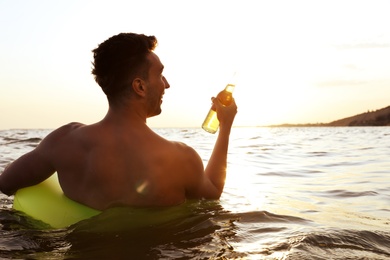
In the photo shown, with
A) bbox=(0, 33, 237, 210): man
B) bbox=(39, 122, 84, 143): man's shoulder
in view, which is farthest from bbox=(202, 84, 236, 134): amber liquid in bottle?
bbox=(39, 122, 84, 143): man's shoulder

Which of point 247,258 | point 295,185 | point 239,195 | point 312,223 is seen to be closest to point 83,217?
point 247,258

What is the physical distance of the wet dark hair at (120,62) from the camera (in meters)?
3.12

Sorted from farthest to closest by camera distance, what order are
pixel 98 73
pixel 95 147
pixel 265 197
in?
pixel 265 197, pixel 98 73, pixel 95 147

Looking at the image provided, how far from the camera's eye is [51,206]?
3410mm

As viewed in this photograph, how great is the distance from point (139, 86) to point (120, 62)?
0.74 feet

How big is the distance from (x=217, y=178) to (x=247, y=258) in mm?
1198

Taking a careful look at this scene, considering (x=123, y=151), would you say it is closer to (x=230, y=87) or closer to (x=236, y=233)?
(x=236, y=233)

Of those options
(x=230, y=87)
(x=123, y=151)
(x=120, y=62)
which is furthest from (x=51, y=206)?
(x=230, y=87)

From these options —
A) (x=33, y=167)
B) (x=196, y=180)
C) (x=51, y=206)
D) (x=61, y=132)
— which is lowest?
(x=51, y=206)

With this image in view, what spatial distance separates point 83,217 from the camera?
323 centimetres

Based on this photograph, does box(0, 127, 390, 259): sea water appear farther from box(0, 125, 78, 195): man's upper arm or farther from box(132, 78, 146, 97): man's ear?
box(132, 78, 146, 97): man's ear

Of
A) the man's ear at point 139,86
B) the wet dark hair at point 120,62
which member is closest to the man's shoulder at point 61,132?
the wet dark hair at point 120,62

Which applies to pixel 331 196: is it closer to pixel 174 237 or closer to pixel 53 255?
pixel 174 237

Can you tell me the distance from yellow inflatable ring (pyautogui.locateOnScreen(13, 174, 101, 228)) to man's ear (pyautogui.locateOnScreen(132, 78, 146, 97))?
3.13ft
